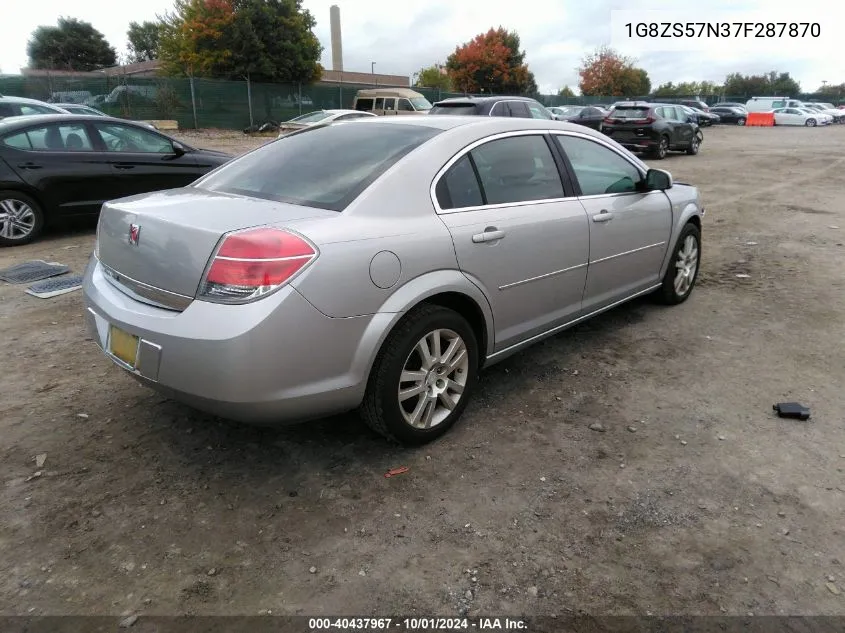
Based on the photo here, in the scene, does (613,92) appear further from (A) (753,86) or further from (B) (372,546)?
(B) (372,546)

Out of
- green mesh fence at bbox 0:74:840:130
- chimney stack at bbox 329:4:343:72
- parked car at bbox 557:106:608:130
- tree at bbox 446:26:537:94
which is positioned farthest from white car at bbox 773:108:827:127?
chimney stack at bbox 329:4:343:72

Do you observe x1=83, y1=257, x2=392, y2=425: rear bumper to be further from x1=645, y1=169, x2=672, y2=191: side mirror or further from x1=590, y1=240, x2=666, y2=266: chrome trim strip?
x1=645, y1=169, x2=672, y2=191: side mirror

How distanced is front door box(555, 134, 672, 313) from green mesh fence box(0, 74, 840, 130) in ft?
84.8

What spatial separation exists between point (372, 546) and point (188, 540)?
2.41 feet

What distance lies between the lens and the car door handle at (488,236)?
3.10 metres

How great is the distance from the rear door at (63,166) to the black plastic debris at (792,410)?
731cm

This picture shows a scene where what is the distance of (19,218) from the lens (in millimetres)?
6918

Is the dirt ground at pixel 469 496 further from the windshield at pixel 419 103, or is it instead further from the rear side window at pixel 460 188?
the windshield at pixel 419 103

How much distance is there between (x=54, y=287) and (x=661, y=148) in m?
16.7

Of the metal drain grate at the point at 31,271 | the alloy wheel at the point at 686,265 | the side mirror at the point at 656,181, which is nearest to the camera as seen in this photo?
the side mirror at the point at 656,181

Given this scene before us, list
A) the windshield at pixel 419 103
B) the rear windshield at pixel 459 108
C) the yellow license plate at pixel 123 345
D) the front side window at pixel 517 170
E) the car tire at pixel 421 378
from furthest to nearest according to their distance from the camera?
the windshield at pixel 419 103 → the rear windshield at pixel 459 108 → the front side window at pixel 517 170 → the car tire at pixel 421 378 → the yellow license plate at pixel 123 345

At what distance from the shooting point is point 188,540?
2430mm

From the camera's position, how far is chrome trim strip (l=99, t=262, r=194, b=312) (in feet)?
8.29

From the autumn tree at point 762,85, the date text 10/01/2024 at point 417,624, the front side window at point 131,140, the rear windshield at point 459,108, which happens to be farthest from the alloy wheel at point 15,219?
the autumn tree at point 762,85
